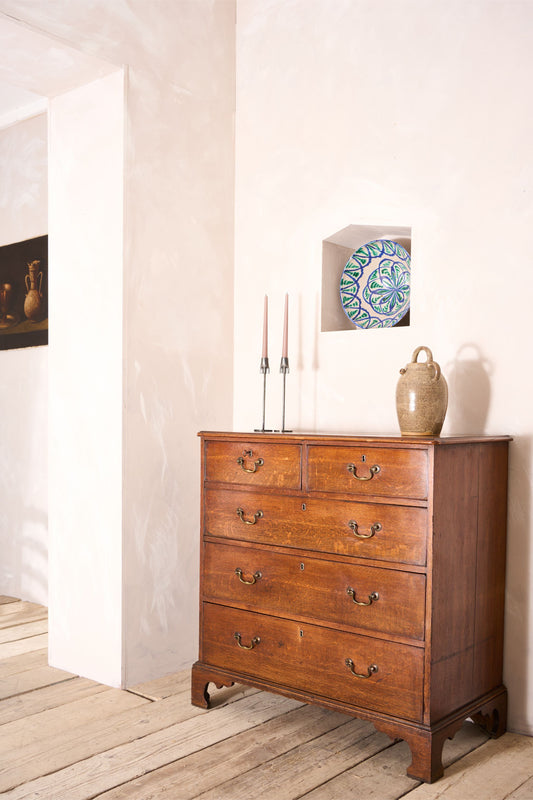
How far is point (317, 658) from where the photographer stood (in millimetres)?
2080

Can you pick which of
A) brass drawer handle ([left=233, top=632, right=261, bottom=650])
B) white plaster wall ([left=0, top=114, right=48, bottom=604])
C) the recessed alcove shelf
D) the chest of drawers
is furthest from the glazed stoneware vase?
white plaster wall ([left=0, top=114, right=48, bottom=604])

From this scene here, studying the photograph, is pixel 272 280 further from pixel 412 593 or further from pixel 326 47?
pixel 412 593

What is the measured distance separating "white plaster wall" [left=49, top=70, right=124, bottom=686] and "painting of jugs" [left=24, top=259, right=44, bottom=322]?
3.33 feet

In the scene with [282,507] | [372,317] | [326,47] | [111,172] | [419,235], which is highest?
[326,47]

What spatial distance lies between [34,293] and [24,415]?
63 cm

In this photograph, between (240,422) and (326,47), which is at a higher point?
(326,47)

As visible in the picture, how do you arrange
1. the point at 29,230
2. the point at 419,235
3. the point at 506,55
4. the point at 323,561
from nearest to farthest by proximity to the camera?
1. the point at 323,561
2. the point at 506,55
3. the point at 419,235
4. the point at 29,230

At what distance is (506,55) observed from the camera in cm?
227

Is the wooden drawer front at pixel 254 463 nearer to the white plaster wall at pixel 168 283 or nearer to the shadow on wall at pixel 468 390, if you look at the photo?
the white plaster wall at pixel 168 283

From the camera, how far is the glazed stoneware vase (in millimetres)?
2064

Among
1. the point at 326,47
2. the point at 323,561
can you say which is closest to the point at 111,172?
the point at 326,47

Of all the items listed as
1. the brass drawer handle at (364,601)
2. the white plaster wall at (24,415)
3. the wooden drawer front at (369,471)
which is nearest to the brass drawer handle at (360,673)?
the brass drawer handle at (364,601)

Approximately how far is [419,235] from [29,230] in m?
2.20

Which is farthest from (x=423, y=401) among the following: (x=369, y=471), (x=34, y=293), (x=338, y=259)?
(x=34, y=293)
